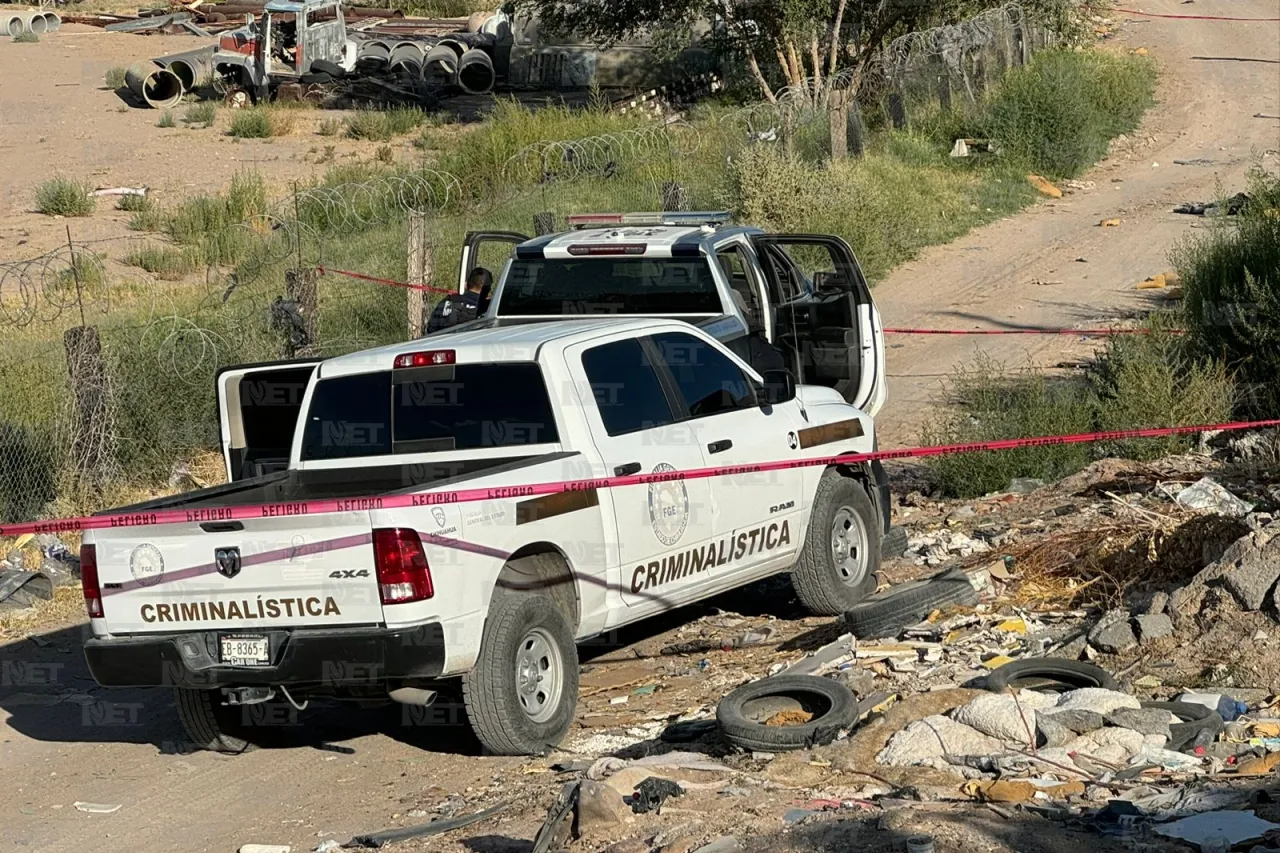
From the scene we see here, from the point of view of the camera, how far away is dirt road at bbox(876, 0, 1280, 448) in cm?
1705

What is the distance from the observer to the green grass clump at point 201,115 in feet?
123

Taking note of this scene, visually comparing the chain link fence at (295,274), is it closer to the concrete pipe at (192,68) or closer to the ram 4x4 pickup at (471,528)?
the ram 4x4 pickup at (471,528)

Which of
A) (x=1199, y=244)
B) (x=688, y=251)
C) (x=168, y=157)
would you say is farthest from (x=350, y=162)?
(x=688, y=251)

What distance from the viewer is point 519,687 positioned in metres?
7.35

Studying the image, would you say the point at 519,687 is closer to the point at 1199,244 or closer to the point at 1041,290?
the point at 1199,244

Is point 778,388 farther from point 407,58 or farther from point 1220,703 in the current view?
point 407,58

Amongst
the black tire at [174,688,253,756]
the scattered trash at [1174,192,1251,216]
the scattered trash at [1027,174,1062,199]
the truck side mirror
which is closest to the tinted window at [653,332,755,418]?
the truck side mirror

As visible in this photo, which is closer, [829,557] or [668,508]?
[668,508]

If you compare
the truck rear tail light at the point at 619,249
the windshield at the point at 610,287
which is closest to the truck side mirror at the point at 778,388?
the windshield at the point at 610,287

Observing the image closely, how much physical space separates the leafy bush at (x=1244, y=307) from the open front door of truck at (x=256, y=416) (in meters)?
7.20

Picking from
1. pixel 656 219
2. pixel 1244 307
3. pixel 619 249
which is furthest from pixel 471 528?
pixel 1244 307

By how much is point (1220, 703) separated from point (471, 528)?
10.4 ft

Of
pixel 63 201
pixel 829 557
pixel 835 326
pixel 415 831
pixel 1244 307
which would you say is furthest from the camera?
pixel 63 201

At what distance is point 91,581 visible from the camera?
7.34 metres
